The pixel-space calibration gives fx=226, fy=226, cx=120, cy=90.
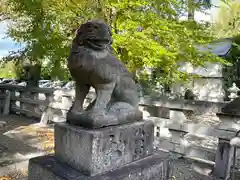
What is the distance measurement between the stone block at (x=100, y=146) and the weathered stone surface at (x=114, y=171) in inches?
1.7

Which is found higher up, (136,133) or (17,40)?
(17,40)

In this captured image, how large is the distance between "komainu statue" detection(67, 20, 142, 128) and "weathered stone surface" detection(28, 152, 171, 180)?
36cm

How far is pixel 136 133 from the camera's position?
1950 millimetres

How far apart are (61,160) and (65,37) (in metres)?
3.67

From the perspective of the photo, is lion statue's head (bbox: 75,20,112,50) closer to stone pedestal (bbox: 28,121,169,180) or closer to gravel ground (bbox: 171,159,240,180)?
stone pedestal (bbox: 28,121,169,180)

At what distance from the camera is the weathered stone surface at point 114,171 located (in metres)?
1.65

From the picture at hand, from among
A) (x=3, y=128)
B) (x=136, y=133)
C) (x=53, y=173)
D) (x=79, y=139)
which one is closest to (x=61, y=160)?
(x=53, y=173)

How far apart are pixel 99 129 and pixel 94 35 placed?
695 millimetres

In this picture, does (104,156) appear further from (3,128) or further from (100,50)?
(3,128)

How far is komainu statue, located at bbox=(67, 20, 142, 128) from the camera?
1.67 m

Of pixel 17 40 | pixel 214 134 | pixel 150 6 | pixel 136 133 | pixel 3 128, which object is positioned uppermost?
pixel 150 6

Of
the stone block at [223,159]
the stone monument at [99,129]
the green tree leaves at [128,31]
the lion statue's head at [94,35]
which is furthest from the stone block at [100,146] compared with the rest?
the green tree leaves at [128,31]

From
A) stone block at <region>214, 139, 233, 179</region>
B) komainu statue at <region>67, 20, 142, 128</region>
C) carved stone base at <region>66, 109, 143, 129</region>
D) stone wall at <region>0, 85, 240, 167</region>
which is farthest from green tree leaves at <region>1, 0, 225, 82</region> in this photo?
carved stone base at <region>66, 109, 143, 129</region>

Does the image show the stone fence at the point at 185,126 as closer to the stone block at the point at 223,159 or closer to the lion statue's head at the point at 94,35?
the stone block at the point at 223,159
